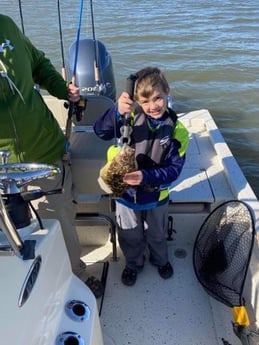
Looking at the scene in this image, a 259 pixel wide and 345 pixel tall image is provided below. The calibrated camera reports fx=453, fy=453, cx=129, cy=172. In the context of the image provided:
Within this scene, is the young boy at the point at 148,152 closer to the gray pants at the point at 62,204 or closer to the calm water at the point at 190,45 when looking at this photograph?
the gray pants at the point at 62,204

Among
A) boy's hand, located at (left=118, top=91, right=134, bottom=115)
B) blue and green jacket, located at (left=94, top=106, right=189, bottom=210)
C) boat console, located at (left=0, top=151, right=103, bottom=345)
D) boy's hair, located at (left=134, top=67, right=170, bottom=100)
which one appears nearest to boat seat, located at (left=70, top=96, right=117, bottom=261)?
blue and green jacket, located at (left=94, top=106, right=189, bottom=210)

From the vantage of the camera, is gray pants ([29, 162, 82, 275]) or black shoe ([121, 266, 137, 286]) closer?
gray pants ([29, 162, 82, 275])

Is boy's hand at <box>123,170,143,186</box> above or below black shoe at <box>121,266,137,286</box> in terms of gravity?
above

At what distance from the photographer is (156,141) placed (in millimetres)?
2066

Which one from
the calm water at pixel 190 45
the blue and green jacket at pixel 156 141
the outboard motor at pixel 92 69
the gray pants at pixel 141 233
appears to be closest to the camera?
the blue and green jacket at pixel 156 141

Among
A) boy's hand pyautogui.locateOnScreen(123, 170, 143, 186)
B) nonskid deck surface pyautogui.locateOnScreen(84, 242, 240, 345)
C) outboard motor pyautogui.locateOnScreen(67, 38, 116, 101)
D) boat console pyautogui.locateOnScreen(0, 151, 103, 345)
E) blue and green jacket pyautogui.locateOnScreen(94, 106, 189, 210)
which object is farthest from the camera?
outboard motor pyautogui.locateOnScreen(67, 38, 116, 101)

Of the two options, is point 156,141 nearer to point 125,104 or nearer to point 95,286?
point 125,104

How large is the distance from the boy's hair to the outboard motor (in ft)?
3.84

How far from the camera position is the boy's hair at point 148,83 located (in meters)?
1.94

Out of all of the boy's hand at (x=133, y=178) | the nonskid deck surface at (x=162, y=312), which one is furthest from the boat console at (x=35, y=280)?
the nonskid deck surface at (x=162, y=312)

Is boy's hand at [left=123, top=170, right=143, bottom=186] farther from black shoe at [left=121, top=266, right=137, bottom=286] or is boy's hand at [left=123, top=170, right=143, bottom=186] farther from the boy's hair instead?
black shoe at [left=121, top=266, right=137, bottom=286]

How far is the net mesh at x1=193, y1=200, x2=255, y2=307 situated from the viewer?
84.7 inches

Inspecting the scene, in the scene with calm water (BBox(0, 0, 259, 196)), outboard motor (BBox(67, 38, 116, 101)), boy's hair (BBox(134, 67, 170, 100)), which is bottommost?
calm water (BBox(0, 0, 259, 196))

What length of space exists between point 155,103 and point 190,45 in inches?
290
